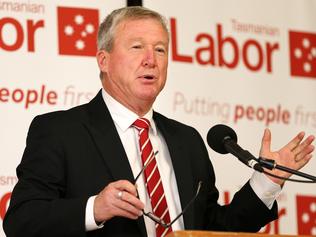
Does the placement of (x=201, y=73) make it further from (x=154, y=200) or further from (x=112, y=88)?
(x=154, y=200)

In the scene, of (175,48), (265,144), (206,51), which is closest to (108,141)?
(265,144)

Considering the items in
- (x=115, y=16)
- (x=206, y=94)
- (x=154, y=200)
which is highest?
(x=115, y=16)

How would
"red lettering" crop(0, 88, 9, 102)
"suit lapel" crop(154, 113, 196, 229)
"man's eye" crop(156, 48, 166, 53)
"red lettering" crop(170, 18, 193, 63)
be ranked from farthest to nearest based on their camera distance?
"red lettering" crop(170, 18, 193, 63)
"red lettering" crop(0, 88, 9, 102)
"man's eye" crop(156, 48, 166, 53)
"suit lapel" crop(154, 113, 196, 229)

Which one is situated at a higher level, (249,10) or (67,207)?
(249,10)

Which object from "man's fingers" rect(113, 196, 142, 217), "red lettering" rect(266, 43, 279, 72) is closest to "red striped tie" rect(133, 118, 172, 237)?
"man's fingers" rect(113, 196, 142, 217)

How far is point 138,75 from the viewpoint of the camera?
3.53 meters

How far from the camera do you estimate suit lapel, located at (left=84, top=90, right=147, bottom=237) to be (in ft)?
10.7

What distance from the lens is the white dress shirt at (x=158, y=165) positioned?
3.34 metres

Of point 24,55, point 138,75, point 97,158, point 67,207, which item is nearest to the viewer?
point 67,207

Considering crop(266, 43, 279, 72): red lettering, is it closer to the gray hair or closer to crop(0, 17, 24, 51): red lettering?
crop(0, 17, 24, 51): red lettering

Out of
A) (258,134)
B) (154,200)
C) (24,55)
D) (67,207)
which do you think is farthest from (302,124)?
(67,207)

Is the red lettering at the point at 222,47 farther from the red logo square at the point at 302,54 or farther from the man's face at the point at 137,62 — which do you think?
the man's face at the point at 137,62

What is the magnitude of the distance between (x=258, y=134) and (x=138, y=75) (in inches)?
70.4

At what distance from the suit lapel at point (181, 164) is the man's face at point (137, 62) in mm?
134
